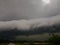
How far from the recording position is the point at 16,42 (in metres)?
0.77

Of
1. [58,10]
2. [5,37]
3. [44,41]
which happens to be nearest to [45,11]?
[58,10]

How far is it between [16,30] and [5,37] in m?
0.09

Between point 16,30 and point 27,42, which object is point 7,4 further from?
point 27,42

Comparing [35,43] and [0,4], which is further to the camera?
[0,4]

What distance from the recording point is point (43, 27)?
2.44 ft

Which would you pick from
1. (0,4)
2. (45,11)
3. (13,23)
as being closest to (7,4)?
(0,4)

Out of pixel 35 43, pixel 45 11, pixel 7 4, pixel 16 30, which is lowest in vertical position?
pixel 35 43

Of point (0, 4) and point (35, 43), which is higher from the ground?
point (0, 4)

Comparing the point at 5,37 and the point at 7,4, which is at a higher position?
the point at 7,4

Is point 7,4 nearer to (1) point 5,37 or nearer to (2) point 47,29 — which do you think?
(1) point 5,37

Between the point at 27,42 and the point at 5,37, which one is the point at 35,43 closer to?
the point at 27,42

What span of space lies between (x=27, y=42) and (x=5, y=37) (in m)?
0.16

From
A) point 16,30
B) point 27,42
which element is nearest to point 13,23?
point 16,30

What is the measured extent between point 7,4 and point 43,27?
323mm
